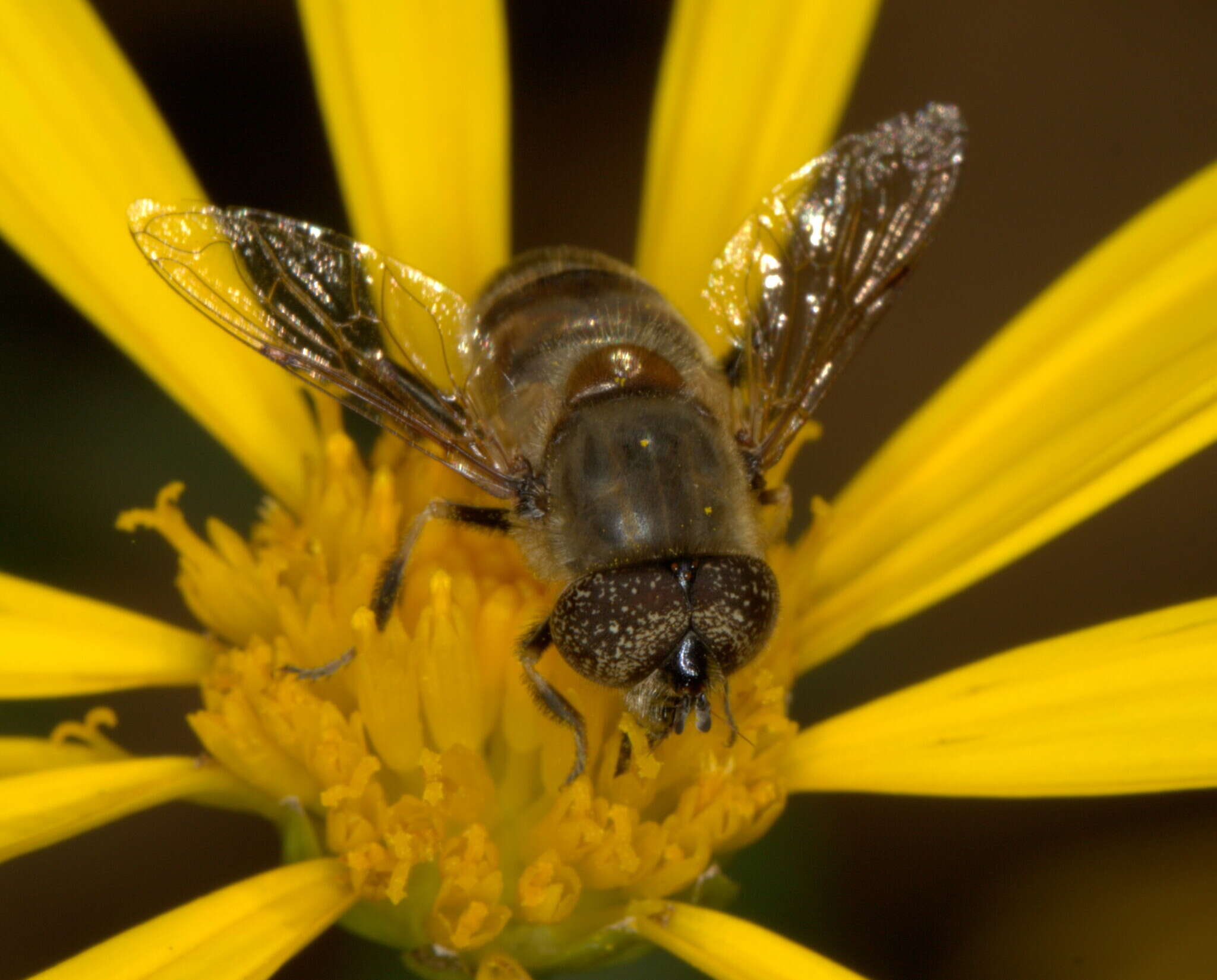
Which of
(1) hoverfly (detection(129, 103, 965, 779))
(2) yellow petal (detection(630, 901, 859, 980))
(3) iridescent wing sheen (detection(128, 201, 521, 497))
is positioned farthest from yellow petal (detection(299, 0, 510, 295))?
(2) yellow petal (detection(630, 901, 859, 980))

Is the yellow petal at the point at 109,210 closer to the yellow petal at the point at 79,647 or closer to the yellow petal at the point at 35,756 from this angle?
the yellow petal at the point at 79,647

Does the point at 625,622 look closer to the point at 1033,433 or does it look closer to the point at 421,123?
the point at 1033,433

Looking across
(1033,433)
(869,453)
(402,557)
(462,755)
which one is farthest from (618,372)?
(869,453)

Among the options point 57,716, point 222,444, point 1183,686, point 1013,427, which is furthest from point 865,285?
point 57,716

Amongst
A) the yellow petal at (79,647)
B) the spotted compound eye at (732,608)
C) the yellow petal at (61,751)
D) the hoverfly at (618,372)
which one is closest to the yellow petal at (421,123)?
the hoverfly at (618,372)

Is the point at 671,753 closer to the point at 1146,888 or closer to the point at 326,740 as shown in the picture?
the point at 326,740

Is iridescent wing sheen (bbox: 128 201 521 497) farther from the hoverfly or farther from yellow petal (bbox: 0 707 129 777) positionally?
yellow petal (bbox: 0 707 129 777)
